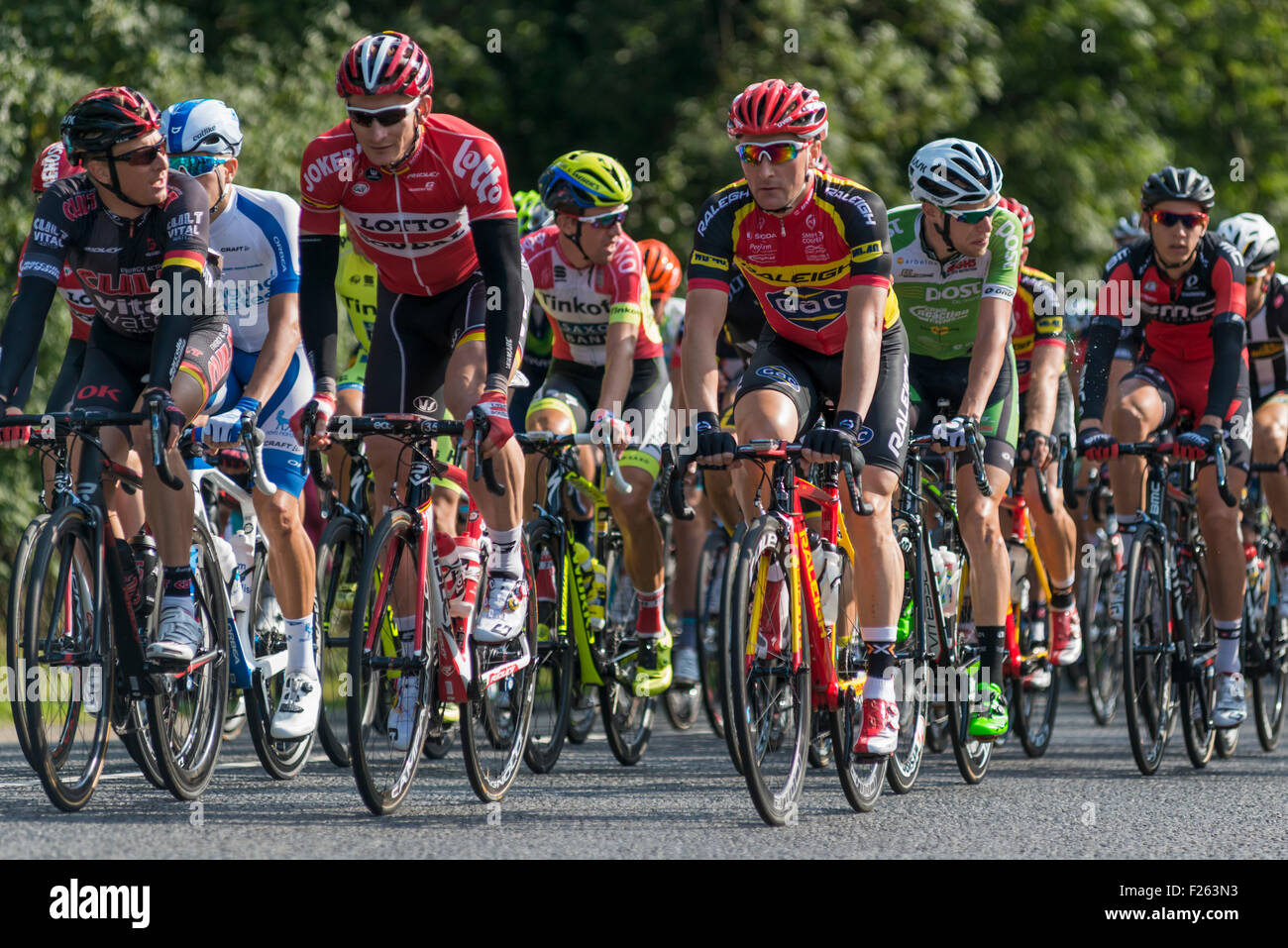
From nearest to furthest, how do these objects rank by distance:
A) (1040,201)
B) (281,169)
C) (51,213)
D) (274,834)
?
1. (274,834)
2. (51,213)
3. (281,169)
4. (1040,201)

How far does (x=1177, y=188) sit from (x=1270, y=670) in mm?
2401

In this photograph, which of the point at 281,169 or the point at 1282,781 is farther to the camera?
the point at 281,169

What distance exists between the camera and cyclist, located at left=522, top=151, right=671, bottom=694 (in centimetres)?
840

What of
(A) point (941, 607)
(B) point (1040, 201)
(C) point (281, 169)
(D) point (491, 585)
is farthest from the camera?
(B) point (1040, 201)

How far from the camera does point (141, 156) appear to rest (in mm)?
6207

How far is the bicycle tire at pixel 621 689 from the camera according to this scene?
8125mm

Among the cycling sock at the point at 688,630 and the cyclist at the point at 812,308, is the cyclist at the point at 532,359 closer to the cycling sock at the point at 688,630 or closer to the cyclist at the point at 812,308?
the cycling sock at the point at 688,630

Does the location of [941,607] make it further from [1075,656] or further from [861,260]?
[1075,656]

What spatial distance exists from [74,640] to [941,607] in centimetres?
334

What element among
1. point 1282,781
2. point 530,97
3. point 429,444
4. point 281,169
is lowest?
point 1282,781

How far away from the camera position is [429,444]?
6402 millimetres

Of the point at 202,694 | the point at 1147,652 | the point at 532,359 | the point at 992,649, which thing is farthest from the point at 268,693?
the point at 1147,652

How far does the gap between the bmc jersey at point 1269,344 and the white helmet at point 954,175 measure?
2.87m

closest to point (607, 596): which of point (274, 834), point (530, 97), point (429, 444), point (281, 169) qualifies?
point (429, 444)
